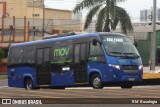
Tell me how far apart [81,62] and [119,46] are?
1.99 meters

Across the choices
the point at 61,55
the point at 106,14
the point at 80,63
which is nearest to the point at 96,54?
the point at 80,63

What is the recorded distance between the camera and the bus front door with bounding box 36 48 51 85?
24172 mm

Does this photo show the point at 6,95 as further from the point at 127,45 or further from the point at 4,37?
the point at 4,37

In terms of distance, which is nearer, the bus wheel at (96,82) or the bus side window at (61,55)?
the bus wheel at (96,82)

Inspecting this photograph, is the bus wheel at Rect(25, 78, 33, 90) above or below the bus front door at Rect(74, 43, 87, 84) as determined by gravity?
Answer: below

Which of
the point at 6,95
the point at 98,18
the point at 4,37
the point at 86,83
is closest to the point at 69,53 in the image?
the point at 86,83

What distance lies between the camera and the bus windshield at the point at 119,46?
20566 millimetres

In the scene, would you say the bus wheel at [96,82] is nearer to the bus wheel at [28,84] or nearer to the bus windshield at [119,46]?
the bus windshield at [119,46]

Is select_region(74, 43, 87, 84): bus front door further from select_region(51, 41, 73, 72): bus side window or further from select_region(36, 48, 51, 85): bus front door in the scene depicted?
select_region(36, 48, 51, 85): bus front door

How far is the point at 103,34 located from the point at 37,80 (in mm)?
5674

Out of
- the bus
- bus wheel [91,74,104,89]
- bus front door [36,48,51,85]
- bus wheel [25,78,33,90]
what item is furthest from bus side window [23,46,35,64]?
bus wheel [91,74,104,89]

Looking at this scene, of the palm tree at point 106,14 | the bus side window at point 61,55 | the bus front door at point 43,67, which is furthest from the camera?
the palm tree at point 106,14

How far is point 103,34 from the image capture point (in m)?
21.1

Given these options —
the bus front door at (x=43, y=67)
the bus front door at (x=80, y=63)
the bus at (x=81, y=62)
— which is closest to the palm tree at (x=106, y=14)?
the bus at (x=81, y=62)
